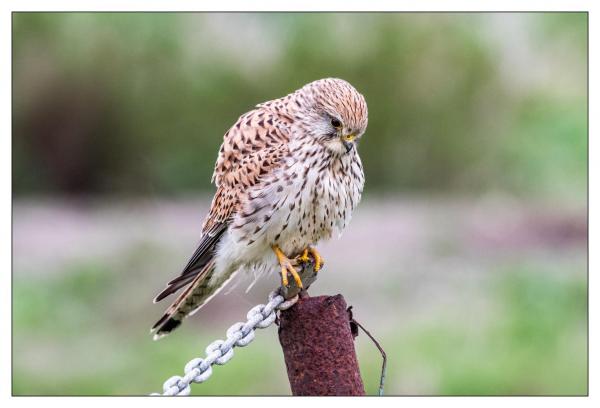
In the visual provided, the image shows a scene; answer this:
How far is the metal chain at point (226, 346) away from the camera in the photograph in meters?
3.03

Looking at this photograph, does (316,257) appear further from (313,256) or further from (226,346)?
(226,346)

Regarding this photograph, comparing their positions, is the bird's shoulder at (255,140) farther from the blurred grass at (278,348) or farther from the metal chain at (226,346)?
the blurred grass at (278,348)

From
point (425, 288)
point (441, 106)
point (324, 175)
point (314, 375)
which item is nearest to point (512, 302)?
point (425, 288)

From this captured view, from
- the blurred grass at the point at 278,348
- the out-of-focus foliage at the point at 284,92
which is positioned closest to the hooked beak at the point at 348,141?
the blurred grass at the point at 278,348

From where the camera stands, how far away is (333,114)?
3781mm

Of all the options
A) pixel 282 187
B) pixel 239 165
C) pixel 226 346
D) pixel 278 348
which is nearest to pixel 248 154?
pixel 239 165

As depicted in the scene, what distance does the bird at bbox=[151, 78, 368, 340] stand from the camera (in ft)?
12.6

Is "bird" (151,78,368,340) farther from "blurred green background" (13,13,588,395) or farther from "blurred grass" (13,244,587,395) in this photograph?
"blurred green background" (13,13,588,395)

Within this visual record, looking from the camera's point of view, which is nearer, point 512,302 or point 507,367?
point 507,367

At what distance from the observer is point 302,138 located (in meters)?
3.87

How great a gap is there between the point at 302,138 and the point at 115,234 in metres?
4.35

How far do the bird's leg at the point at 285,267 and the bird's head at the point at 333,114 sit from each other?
15.7 inches

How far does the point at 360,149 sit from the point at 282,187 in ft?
15.9

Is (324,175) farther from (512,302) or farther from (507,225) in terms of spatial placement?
(507,225)
